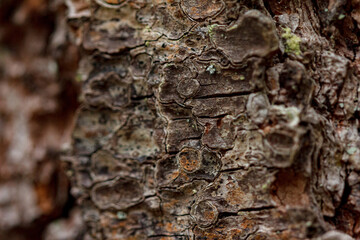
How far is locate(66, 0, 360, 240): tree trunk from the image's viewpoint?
689 mm

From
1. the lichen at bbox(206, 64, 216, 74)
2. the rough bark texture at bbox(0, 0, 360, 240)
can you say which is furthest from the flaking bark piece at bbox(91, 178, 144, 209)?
the lichen at bbox(206, 64, 216, 74)

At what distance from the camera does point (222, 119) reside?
0.75 meters

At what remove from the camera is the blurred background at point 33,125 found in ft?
4.28

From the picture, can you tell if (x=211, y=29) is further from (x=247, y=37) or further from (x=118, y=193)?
(x=118, y=193)

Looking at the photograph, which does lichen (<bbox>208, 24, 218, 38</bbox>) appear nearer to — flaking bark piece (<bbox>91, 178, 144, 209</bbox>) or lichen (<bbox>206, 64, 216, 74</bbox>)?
lichen (<bbox>206, 64, 216, 74</bbox>)

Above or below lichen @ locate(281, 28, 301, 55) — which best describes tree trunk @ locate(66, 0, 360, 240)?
below

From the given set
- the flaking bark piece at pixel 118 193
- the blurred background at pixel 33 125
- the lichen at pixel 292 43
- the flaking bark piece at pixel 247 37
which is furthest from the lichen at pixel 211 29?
the blurred background at pixel 33 125

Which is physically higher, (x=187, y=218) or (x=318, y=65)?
(x=318, y=65)

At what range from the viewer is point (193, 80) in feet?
2.49

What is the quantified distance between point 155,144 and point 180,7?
0.36m

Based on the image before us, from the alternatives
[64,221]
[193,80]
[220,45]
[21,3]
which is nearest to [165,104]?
[193,80]

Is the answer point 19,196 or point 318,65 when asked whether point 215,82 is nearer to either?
point 318,65

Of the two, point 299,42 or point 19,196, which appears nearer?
point 299,42

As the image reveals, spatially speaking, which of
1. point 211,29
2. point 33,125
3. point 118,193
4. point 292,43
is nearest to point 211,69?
point 211,29
